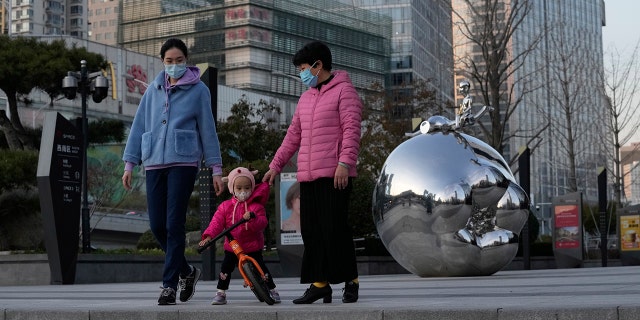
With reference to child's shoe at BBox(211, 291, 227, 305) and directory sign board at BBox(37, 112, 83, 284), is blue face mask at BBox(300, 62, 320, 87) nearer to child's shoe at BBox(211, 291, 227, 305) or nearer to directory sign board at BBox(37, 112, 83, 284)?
child's shoe at BBox(211, 291, 227, 305)

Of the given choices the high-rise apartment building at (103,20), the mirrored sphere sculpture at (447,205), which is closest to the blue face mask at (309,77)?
the mirrored sphere sculpture at (447,205)

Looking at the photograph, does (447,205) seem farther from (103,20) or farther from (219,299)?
(103,20)

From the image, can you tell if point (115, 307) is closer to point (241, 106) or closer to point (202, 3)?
point (241, 106)

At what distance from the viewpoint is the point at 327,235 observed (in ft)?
25.8

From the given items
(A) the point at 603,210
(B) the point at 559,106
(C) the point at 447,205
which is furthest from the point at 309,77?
(B) the point at 559,106

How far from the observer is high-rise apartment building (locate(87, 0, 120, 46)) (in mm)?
181125

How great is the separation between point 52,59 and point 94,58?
154cm

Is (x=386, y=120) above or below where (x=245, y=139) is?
above

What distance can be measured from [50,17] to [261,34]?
7567 cm

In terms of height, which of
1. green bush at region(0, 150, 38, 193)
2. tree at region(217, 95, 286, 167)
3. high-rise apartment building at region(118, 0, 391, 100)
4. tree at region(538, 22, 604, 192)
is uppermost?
high-rise apartment building at region(118, 0, 391, 100)

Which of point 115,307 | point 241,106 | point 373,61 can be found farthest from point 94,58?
point 373,61

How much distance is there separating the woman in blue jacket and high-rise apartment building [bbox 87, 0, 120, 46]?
176 m

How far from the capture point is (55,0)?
193 m

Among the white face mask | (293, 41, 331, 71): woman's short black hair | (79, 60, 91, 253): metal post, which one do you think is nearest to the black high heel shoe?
the white face mask
